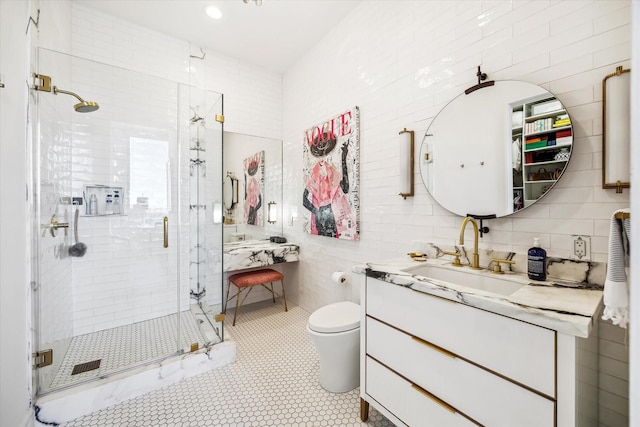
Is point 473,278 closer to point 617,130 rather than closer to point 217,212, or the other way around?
point 617,130

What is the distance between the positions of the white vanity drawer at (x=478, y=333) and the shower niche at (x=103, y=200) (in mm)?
2562

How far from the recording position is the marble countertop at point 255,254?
9.48ft

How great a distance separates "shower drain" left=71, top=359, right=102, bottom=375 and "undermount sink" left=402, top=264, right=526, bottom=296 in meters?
2.24

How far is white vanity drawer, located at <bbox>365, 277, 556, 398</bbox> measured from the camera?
0.89 meters

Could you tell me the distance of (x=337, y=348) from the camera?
1733mm

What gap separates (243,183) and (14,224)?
6.79 feet

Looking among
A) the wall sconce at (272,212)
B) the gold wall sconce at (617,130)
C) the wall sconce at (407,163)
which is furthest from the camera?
the wall sconce at (272,212)

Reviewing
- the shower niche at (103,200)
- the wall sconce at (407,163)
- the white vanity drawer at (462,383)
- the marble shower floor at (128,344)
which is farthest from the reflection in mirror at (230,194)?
the white vanity drawer at (462,383)

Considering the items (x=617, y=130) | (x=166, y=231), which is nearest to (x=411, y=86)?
(x=617, y=130)

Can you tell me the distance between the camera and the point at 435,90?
1.83 metres

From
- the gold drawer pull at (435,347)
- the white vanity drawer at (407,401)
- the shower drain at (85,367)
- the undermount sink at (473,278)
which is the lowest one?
the shower drain at (85,367)

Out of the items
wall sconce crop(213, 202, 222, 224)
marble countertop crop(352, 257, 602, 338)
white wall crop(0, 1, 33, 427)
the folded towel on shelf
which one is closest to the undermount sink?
marble countertop crop(352, 257, 602, 338)

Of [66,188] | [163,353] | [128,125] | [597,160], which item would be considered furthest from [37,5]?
[597,160]

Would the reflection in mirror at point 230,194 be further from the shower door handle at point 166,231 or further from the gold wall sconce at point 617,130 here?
the gold wall sconce at point 617,130
